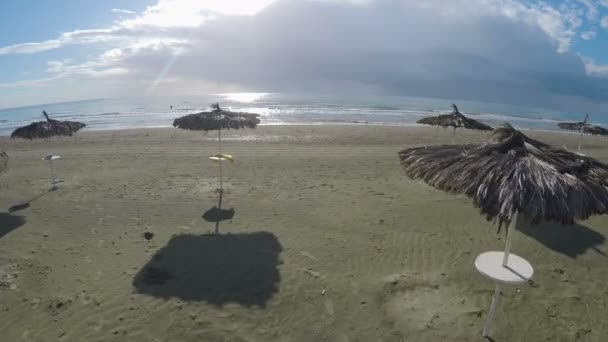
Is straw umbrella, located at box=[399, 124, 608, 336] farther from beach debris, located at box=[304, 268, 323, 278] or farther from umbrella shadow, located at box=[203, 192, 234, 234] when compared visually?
umbrella shadow, located at box=[203, 192, 234, 234]

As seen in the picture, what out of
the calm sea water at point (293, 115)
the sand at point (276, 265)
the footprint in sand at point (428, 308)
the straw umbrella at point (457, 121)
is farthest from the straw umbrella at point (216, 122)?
the calm sea water at point (293, 115)

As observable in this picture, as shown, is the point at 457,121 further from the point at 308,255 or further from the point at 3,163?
the point at 3,163

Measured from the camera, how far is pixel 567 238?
7652 millimetres

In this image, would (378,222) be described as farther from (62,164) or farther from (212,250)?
(62,164)

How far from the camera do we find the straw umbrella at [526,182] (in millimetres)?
3910

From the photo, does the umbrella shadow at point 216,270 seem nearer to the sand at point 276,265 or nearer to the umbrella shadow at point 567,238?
the sand at point 276,265

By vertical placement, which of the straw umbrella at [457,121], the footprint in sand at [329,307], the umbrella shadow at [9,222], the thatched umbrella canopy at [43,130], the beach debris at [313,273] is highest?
the straw umbrella at [457,121]

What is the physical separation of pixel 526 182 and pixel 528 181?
3cm

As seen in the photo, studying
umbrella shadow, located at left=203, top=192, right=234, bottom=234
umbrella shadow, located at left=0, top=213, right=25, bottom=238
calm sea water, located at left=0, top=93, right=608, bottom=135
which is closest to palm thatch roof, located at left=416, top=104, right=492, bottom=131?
umbrella shadow, located at left=203, top=192, right=234, bottom=234

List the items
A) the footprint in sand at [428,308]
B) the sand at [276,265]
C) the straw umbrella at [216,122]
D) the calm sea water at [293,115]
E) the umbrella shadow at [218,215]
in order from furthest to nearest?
1. the calm sea water at [293,115]
2. the straw umbrella at [216,122]
3. the umbrella shadow at [218,215]
4. the sand at [276,265]
5. the footprint in sand at [428,308]

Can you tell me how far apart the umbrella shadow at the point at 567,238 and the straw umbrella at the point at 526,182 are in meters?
3.56

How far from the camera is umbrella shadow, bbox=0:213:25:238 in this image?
8.25 m

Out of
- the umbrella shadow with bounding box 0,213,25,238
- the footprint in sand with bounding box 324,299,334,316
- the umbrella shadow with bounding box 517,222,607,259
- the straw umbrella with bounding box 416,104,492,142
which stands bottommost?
the footprint in sand with bounding box 324,299,334,316

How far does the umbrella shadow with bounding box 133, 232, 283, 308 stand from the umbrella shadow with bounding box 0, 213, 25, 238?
427 centimetres
